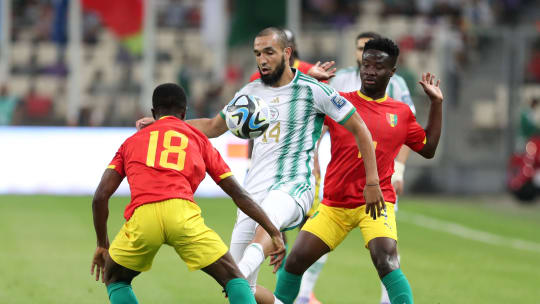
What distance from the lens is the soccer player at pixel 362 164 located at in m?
6.82

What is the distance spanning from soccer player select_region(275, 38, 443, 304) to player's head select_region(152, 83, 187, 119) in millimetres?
1385

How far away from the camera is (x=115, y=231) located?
1409cm

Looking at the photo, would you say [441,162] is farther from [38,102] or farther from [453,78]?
[38,102]

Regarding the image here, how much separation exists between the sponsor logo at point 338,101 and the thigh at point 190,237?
1.50m

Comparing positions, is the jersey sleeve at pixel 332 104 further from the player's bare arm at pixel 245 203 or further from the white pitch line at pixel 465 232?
the white pitch line at pixel 465 232

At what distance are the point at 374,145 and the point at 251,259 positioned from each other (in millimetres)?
1261

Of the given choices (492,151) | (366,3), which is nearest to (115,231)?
(492,151)

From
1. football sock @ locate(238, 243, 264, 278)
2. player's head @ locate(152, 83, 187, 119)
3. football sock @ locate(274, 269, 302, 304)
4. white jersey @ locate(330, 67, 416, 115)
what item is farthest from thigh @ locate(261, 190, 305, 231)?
white jersey @ locate(330, 67, 416, 115)

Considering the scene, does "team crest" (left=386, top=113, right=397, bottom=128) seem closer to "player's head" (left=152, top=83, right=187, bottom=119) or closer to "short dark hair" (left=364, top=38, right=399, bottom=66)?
"short dark hair" (left=364, top=38, right=399, bottom=66)

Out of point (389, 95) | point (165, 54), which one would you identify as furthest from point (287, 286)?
point (165, 54)

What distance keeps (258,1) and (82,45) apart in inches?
189

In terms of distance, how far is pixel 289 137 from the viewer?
7078 millimetres

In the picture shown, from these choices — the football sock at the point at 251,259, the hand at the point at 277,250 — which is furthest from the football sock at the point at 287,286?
the hand at the point at 277,250

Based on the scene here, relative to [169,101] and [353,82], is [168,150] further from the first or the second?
[353,82]
